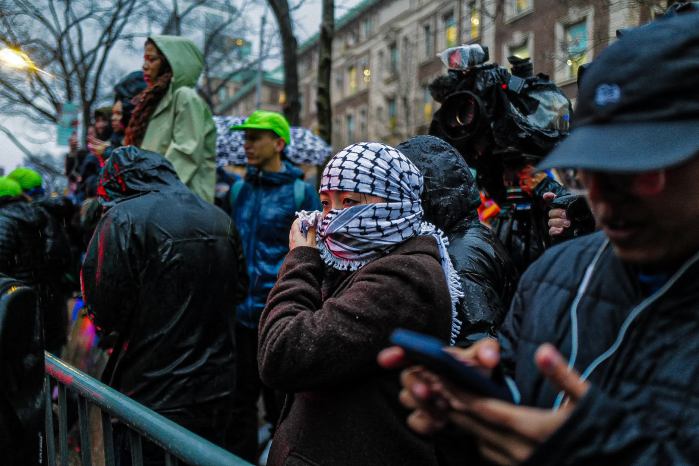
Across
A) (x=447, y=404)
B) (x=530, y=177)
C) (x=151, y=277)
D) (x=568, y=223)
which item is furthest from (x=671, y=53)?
(x=151, y=277)

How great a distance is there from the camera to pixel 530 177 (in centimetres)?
339

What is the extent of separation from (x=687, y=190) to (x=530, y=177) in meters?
2.40

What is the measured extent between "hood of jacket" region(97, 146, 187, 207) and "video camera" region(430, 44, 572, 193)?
1.58 m

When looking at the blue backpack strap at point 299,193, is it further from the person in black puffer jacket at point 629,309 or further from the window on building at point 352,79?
the window on building at point 352,79

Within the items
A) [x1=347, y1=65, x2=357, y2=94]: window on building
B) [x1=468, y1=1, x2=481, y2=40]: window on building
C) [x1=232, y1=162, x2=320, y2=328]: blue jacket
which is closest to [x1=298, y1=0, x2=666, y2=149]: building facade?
[x1=347, y1=65, x2=357, y2=94]: window on building

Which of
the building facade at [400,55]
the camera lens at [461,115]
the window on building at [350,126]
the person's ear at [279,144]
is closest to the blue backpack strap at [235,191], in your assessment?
the person's ear at [279,144]

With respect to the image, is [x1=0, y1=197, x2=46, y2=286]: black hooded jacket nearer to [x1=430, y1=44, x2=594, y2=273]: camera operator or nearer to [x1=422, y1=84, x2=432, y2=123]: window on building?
[x1=430, y1=44, x2=594, y2=273]: camera operator

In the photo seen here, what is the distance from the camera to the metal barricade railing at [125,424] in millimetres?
1772

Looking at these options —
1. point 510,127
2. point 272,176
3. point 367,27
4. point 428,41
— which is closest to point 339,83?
point 367,27

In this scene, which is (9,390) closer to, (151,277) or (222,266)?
(151,277)

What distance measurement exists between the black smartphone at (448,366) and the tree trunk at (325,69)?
6.33 m

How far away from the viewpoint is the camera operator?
132 inches

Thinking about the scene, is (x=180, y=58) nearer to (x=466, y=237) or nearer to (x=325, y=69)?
(x=325, y=69)

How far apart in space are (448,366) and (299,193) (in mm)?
3663
